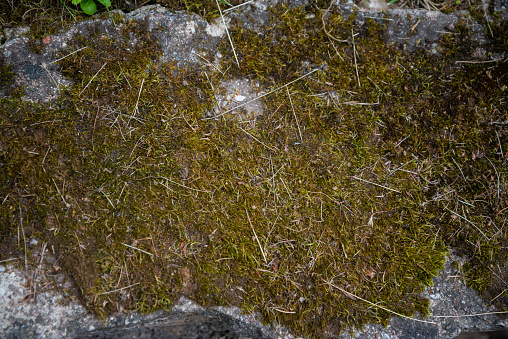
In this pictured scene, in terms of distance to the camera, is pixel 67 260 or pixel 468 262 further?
pixel 468 262

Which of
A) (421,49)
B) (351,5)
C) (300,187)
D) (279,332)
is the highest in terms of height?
(351,5)

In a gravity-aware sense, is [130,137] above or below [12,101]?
below

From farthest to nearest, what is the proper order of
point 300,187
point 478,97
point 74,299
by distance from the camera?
point 478,97 < point 300,187 < point 74,299

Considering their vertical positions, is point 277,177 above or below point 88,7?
below

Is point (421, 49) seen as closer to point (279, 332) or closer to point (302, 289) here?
point (302, 289)

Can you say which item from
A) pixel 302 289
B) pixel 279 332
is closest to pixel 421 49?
pixel 302 289
